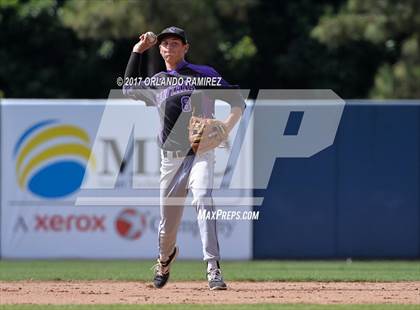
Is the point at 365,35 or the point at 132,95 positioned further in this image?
the point at 365,35

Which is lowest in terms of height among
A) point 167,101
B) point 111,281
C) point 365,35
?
point 111,281

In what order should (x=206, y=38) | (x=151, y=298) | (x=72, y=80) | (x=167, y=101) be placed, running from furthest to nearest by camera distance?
(x=72, y=80) → (x=206, y=38) → (x=167, y=101) → (x=151, y=298)

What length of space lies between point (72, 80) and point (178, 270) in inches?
458

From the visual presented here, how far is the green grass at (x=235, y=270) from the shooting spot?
11.2 m

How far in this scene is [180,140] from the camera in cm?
905

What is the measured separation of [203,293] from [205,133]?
1.40 meters

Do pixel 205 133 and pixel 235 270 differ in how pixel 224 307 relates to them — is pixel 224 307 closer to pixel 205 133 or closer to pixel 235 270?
pixel 205 133

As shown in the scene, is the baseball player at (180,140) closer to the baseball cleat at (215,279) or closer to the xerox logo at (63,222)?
the baseball cleat at (215,279)

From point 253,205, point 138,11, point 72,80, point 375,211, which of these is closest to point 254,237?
point 253,205

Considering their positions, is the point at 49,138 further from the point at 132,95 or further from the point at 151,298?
the point at 151,298

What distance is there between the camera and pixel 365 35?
2027 cm

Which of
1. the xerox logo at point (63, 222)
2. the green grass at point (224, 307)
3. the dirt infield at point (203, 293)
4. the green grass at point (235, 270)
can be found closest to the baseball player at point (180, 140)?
the dirt infield at point (203, 293)

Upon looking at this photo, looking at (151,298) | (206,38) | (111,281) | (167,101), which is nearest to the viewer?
(151,298)
